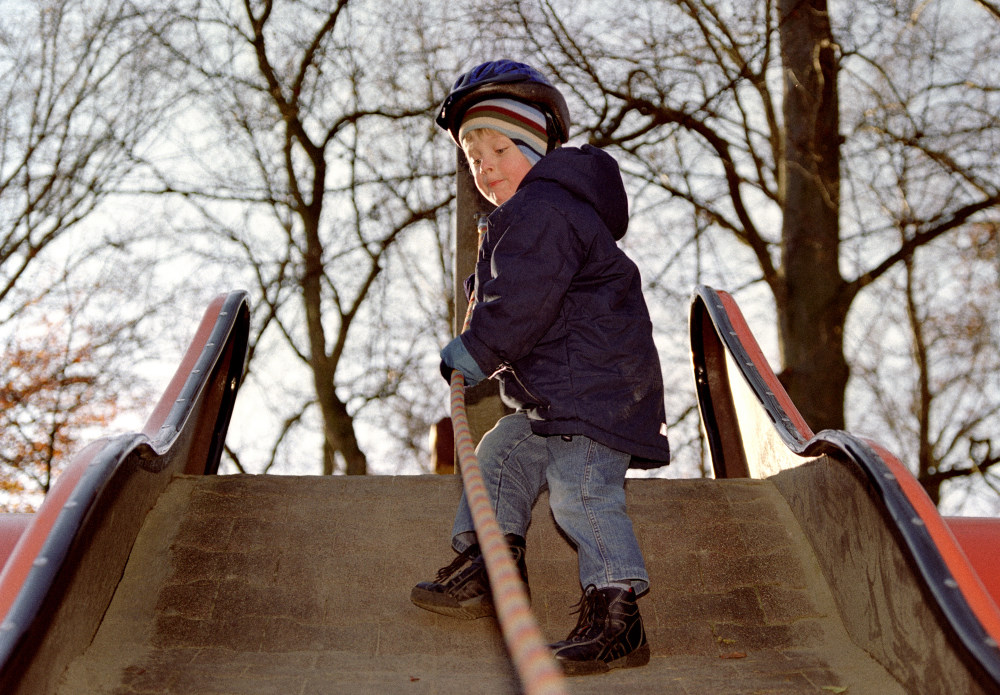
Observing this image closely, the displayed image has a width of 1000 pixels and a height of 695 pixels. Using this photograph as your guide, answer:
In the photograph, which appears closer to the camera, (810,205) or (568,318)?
(568,318)

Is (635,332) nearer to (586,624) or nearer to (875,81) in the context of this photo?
(586,624)

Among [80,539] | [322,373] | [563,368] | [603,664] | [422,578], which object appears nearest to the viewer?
[80,539]

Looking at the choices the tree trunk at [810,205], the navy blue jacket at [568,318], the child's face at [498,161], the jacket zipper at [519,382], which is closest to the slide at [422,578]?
the navy blue jacket at [568,318]

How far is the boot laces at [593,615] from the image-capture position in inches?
110

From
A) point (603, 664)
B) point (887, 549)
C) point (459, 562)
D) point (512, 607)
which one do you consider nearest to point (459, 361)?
point (459, 562)

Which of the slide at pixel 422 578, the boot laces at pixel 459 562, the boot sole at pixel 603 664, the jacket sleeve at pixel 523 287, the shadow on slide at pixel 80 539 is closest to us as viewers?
the shadow on slide at pixel 80 539

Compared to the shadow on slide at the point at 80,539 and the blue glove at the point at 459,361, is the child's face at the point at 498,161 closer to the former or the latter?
the blue glove at the point at 459,361

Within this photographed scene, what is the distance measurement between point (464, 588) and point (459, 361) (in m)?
0.75

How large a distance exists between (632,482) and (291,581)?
1.48m

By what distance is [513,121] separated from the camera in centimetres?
326

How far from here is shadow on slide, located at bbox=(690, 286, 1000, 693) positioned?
2.37 m

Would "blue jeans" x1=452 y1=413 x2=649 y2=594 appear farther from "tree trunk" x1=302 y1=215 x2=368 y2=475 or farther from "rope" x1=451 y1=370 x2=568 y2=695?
"tree trunk" x1=302 y1=215 x2=368 y2=475

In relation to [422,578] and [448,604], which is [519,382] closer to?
[448,604]

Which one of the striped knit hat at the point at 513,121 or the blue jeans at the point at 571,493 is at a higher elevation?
the striped knit hat at the point at 513,121
